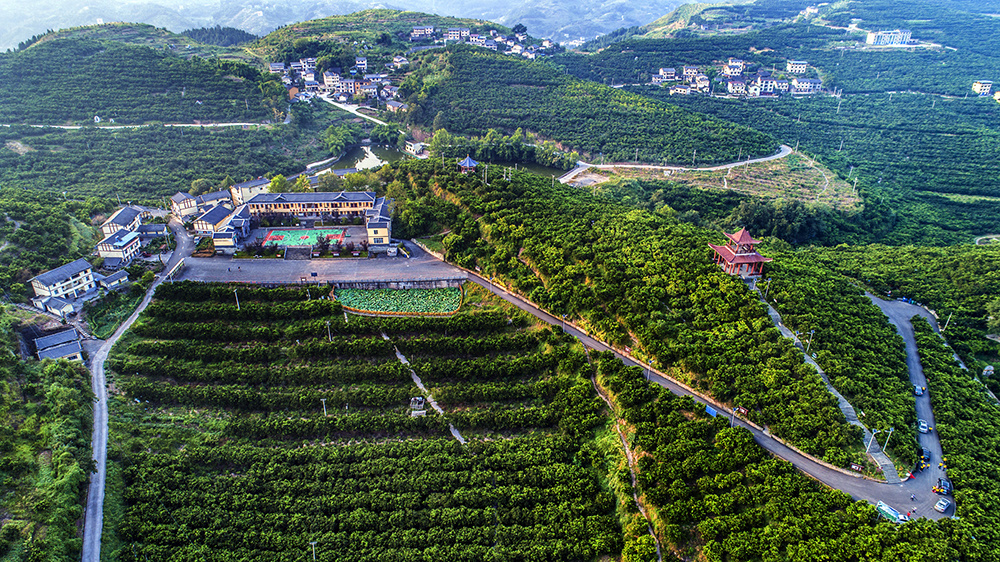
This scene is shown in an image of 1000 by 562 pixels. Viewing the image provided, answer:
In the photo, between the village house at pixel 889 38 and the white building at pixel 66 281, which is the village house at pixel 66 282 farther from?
the village house at pixel 889 38

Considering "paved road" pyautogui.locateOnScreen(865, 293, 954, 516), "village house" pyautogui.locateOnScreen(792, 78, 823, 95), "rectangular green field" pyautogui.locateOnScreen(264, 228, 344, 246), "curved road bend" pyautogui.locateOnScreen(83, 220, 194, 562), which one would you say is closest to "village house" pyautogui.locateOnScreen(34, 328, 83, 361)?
"curved road bend" pyautogui.locateOnScreen(83, 220, 194, 562)

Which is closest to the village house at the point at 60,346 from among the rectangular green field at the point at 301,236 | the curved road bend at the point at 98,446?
the curved road bend at the point at 98,446

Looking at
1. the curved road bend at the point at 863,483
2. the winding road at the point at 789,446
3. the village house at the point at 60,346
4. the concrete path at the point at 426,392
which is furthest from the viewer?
the village house at the point at 60,346

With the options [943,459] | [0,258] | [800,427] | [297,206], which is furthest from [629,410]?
[0,258]

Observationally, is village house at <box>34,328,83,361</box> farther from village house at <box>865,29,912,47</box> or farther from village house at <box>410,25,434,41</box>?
village house at <box>865,29,912,47</box>

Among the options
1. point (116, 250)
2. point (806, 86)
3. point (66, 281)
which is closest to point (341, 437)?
point (66, 281)

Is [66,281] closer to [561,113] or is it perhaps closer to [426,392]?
[426,392]
